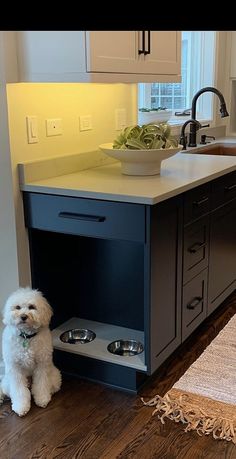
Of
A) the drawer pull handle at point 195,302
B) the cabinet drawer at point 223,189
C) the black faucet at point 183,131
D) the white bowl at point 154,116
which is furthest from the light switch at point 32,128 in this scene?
the black faucet at point 183,131

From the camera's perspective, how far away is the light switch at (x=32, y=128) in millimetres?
2080

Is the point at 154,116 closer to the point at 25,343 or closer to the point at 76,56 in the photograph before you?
the point at 76,56

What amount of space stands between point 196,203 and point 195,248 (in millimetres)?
238

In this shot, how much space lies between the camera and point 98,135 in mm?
2594

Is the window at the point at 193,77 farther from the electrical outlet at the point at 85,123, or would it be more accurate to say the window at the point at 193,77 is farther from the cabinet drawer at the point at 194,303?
the cabinet drawer at the point at 194,303

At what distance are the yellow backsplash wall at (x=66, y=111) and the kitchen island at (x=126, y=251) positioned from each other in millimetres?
84

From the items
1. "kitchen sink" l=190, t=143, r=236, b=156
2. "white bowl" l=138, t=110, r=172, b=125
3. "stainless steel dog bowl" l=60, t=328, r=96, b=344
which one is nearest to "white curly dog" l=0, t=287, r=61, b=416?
"stainless steel dog bowl" l=60, t=328, r=96, b=344

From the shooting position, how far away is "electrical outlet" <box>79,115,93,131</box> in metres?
2.43

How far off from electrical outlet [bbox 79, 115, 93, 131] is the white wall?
1.74 ft

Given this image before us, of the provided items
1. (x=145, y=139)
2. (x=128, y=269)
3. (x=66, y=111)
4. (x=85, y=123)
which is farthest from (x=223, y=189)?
(x=66, y=111)

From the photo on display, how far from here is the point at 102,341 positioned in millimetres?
2324

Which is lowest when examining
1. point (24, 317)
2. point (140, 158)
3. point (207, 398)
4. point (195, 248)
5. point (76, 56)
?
point (207, 398)

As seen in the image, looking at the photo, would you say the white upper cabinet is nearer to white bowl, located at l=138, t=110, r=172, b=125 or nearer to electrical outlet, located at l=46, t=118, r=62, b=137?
electrical outlet, located at l=46, t=118, r=62, b=137

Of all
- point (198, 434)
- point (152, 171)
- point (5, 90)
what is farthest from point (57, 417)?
point (5, 90)
